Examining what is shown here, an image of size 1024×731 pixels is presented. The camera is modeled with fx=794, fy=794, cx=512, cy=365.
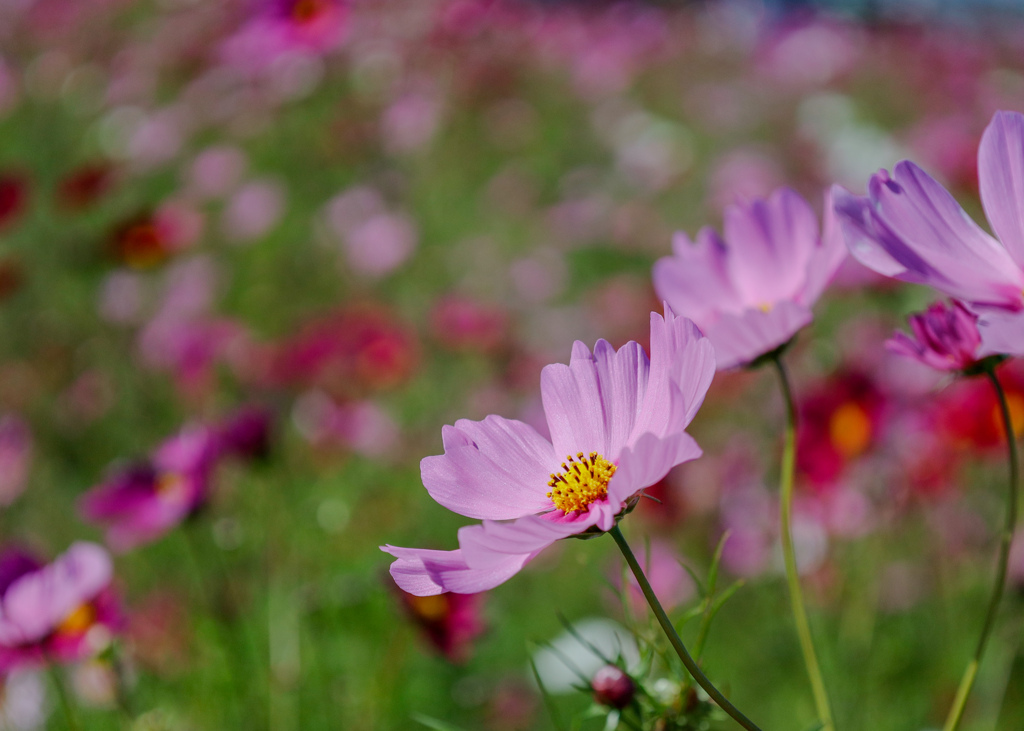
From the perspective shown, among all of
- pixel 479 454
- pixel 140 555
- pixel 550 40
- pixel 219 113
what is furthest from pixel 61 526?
pixel 550 40

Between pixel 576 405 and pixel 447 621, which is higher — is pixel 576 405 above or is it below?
above

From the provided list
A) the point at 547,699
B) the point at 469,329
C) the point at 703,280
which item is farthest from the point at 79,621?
the point at 469,329

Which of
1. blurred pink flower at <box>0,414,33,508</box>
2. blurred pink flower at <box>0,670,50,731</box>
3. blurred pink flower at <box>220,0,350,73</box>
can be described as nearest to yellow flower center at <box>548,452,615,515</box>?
blurred pink flower at <box>0,670,50,731</box>

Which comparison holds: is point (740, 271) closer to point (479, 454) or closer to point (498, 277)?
point (479, 454)

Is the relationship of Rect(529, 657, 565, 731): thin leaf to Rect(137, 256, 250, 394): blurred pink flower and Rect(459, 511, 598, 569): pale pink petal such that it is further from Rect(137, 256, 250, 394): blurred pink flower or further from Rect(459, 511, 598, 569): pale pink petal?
Rect(137, 256, 250, 394): blurred pink flower

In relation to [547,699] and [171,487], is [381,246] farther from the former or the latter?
[547,699]

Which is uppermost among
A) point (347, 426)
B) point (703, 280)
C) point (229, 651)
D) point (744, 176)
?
point (703, 280)
